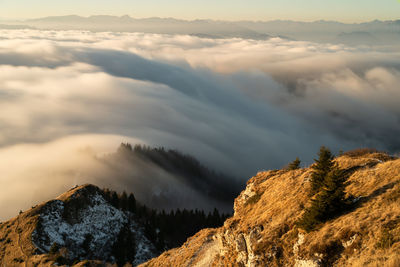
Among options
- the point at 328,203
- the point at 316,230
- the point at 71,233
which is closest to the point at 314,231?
the point at 316,230

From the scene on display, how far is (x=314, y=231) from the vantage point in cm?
2564

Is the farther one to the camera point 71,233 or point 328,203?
point 71,233

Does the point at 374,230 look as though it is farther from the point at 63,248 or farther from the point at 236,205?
the point at 63,248

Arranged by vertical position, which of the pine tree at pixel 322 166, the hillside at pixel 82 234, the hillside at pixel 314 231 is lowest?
the hillside at pixel 82 234

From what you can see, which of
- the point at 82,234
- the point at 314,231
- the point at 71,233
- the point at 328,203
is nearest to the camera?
the point at 328,203

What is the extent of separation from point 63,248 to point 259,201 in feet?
187

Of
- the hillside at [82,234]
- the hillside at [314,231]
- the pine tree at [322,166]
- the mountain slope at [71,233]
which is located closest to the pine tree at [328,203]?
the hillside at [314,231]

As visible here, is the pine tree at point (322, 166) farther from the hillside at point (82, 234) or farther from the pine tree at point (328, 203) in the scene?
the hillside at point (82, 234)

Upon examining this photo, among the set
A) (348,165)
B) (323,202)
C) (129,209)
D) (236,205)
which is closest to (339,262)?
(323,202)

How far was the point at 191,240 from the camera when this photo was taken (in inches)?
2224

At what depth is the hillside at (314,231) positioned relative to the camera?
70.2 ft

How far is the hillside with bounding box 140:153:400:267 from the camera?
70.2 ft

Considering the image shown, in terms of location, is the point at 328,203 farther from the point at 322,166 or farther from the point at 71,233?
the point at 71,233

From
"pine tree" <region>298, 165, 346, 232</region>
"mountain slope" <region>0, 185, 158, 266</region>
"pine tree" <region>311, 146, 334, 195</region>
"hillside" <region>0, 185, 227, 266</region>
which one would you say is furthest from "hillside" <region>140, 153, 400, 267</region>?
"mountain slope" <region>0, 185, 158, 266</region>
